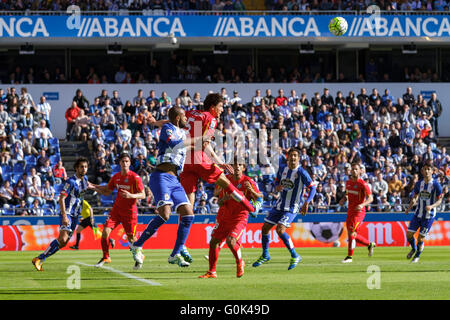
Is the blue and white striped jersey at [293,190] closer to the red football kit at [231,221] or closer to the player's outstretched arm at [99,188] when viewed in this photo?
the red football kit at [231,221]

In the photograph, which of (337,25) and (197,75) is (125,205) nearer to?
(337,25)

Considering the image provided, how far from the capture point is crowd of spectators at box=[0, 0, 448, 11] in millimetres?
36188

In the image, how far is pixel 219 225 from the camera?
1459 cm

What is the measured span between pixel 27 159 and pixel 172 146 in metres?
18.1

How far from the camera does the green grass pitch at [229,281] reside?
11.6 metres

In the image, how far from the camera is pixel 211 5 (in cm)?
3744

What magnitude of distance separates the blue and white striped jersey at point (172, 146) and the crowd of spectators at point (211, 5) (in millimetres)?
24068

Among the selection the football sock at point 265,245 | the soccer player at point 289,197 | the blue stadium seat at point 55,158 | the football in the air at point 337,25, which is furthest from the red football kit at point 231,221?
the football in the air at point 337,25

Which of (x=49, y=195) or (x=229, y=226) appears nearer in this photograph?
(x=229, y=226)

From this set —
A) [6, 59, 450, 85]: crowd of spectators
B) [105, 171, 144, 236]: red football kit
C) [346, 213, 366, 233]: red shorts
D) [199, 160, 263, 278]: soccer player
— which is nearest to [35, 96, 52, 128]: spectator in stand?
[6, 59, 450, 85]: crowd of spectators

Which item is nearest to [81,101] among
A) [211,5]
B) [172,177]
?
[211,5]

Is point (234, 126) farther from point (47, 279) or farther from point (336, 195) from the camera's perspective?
point (47, 279)

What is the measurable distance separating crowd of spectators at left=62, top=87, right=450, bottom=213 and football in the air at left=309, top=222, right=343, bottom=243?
0.80 meters

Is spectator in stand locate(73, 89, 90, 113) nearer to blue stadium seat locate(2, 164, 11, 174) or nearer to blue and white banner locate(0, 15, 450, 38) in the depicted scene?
blue and white banner locate(0, 15, 450, 38)
